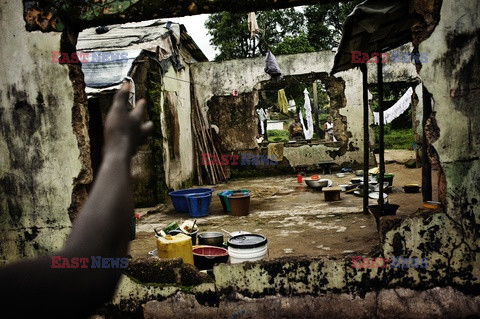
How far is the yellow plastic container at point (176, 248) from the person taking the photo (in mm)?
3570

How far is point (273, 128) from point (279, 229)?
99.5 ft

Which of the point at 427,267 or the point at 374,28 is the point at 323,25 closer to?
the point at 374,28

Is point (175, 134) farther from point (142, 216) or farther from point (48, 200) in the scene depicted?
point (48, 200)

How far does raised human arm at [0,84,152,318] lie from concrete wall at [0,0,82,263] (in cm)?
274

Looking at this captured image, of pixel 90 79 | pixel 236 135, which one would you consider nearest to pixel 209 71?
pixel 236 135

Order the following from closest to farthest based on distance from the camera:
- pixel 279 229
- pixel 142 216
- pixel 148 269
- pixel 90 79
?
pixel 148 269, pixel 279 229, pixel 90 79, pixel 142 216

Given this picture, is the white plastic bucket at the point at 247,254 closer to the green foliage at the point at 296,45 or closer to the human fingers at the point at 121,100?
the human fingers at the point at 121,100

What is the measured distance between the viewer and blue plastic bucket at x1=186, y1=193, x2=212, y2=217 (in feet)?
21.6

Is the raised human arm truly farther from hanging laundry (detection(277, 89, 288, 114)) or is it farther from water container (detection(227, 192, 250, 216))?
hanging laundry (detection(277, 89, 288, 114))

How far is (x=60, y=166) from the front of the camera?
325cm

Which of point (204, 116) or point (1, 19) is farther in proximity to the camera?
point (204, 116)

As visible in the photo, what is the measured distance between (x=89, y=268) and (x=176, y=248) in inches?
120

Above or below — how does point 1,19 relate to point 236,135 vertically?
above

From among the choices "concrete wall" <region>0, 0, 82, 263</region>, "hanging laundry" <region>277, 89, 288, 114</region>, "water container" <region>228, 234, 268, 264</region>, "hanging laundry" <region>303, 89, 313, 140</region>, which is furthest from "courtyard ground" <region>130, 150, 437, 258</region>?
"hanging laundry" <region>303, 89, 313, 140</region>
